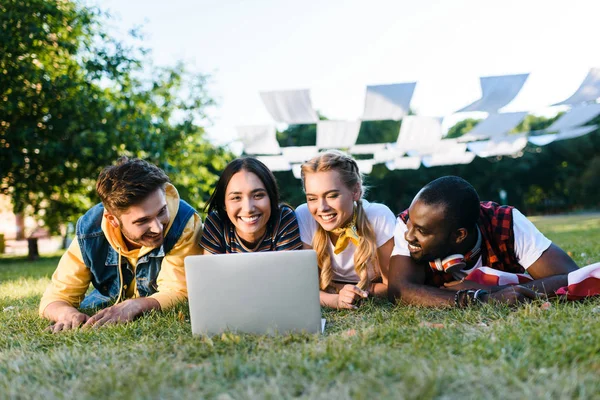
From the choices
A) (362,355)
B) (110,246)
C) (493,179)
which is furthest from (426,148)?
(493,179)

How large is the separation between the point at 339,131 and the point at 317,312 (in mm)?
8276

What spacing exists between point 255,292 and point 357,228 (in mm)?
1257

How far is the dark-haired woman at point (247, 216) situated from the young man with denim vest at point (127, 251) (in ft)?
0.58

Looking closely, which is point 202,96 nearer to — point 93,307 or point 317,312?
point 93,307

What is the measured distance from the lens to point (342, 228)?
11.6 ft

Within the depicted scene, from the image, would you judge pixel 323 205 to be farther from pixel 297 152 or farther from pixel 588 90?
pixel 297 152

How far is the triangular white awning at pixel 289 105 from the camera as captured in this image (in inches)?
341

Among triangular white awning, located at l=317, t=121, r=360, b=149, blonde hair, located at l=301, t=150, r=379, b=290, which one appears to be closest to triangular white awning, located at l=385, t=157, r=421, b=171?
triangular white awning, located at l=317, t=121, r=360, b=149

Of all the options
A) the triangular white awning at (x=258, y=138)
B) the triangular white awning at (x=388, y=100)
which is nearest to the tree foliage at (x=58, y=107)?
the triangular white awning at (x=258, y=138)

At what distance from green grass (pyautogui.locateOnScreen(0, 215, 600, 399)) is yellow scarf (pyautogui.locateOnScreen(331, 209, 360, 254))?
28.9 inches

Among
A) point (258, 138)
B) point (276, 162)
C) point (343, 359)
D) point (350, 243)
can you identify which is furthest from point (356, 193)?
point (276, 162)

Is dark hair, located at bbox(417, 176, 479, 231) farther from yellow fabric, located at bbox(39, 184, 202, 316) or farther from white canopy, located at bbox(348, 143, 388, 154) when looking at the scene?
white canopy, located at bbox(348, 143, 388, 154)

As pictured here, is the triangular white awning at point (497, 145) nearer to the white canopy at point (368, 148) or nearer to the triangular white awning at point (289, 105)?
the white canopy at point (368, 148)

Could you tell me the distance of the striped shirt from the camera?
3.47 meters
